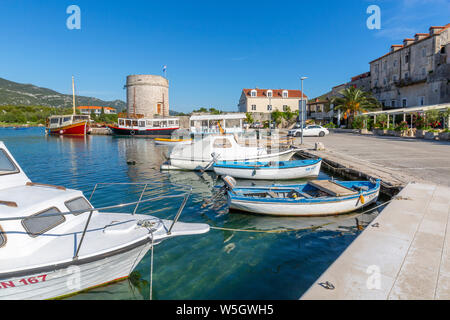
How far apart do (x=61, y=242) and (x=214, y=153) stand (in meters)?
12.0

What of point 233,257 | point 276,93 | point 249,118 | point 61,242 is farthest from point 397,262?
point 276,93

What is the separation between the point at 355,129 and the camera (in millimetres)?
42438

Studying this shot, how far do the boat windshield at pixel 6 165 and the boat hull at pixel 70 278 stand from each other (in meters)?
3.13

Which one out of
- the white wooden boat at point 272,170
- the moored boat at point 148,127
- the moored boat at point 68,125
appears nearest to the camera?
the white wooden boat at point 272,170

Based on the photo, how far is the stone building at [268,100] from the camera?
6481 cm

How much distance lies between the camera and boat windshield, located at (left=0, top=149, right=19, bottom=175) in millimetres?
6265

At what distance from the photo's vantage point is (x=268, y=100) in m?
65.2

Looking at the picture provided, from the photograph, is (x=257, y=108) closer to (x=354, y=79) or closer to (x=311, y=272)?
(x=354, y=79)

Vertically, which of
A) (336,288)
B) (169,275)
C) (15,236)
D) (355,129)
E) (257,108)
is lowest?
(169,275)

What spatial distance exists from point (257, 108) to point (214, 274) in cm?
6174

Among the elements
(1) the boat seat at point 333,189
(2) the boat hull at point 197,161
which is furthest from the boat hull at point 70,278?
(2) the boat hull at point 197,161

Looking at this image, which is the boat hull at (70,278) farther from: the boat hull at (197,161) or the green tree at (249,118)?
the green tree at (249,118)

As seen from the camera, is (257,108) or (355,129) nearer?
(355,129)

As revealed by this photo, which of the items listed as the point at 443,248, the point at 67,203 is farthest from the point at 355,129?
the point at 67,203
